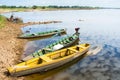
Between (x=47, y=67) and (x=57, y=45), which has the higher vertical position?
(x=57, y=45)

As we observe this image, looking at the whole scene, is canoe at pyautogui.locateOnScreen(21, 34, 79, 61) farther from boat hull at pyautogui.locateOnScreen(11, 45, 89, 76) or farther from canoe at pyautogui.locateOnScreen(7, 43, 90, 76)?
boat hull at pyautogui.locateOnScreen(11, 45, 89, 76)

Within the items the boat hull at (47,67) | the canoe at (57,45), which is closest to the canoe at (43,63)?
the boat hull at (47,67)

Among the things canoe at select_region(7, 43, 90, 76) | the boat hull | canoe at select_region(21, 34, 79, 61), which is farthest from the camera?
canoe at select_region(21, 34, 79, 61)

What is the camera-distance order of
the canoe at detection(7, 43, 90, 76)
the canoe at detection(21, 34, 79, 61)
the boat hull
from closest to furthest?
the canoe at detection(7, 43, 90, 76), the boat hull, the canoe at detection(21, 34, 79, 61)

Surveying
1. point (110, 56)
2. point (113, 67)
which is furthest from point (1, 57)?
point (110, 56)

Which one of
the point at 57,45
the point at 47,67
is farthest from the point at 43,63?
the point at 57,45

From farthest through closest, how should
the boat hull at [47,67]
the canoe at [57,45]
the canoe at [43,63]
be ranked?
1. the canoe at [57,45]
2. the boat hull at [47,67]
3. the canoe at [43,63]

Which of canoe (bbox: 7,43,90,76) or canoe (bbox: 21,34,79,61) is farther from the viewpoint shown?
canoe (bbox: 21,34,79,61)

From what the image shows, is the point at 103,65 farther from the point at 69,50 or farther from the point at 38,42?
the point at 38,42

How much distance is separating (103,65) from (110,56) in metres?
4.24

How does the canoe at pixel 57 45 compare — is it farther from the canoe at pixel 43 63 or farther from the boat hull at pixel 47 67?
the boat hull at pixel 47 67

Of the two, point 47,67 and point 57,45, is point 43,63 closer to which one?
point 47,67

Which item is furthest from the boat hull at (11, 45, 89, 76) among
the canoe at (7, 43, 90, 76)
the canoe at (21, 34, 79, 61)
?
the canoe at (21, 34, 79, 61)

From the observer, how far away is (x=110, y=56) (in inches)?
1187
